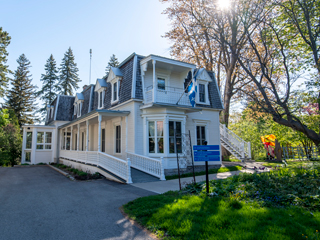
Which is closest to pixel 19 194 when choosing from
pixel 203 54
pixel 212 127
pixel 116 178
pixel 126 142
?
pixel 116 178

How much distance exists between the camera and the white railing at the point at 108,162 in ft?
33.9

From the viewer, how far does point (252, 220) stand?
4.18m

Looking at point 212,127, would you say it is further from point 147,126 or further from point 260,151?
point 260,151

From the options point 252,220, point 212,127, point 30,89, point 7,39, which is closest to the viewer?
point 252,220

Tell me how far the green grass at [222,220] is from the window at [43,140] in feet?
67.4

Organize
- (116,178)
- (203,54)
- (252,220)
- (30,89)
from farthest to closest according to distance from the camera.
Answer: (30,89), (203,54), (116,178), (252,220)

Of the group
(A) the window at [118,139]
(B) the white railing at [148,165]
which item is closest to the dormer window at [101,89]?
(A) the window at [118,139]

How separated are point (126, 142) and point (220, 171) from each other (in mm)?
6366

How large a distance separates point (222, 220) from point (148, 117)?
9.41 m

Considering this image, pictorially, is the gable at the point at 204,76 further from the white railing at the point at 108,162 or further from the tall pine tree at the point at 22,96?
the tall pine tree at the point at 22,96

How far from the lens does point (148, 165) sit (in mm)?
11820

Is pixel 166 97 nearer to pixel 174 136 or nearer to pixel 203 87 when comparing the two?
pixel 174 136

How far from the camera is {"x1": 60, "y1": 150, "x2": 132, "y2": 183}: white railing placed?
10.3 meters

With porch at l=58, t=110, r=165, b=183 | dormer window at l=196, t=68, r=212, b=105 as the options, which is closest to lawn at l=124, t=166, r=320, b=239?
porch at l=58, t=110, r=165, b=183
